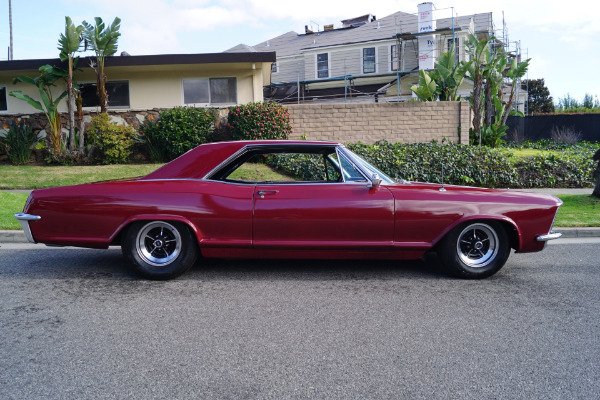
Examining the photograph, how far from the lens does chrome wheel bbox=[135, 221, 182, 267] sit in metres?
5.29

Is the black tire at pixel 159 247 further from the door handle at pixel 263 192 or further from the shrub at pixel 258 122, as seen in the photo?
the shrub at pixel 258 122

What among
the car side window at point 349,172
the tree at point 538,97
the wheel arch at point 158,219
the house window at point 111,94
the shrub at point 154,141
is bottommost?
the wheel arch at point 158,219

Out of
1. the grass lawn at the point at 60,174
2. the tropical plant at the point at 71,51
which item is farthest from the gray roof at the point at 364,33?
the grass lawn at the point at 60,174

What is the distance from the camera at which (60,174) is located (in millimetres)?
13727

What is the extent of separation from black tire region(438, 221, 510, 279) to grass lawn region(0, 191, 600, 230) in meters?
3.61

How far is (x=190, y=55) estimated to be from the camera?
1611 cm

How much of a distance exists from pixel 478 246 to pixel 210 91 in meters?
13.9

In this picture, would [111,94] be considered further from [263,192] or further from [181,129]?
[263,192]

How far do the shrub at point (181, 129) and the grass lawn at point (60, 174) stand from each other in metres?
0.81

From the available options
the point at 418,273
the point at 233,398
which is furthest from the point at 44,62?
the point at 233,398

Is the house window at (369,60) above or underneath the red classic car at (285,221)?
above

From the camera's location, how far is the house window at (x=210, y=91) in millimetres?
17688

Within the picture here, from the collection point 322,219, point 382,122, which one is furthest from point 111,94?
point 322,219

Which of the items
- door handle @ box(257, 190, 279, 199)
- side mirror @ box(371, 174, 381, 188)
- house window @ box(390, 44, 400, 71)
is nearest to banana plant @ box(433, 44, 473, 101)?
house window @ box(390, 44, 400, 71)
